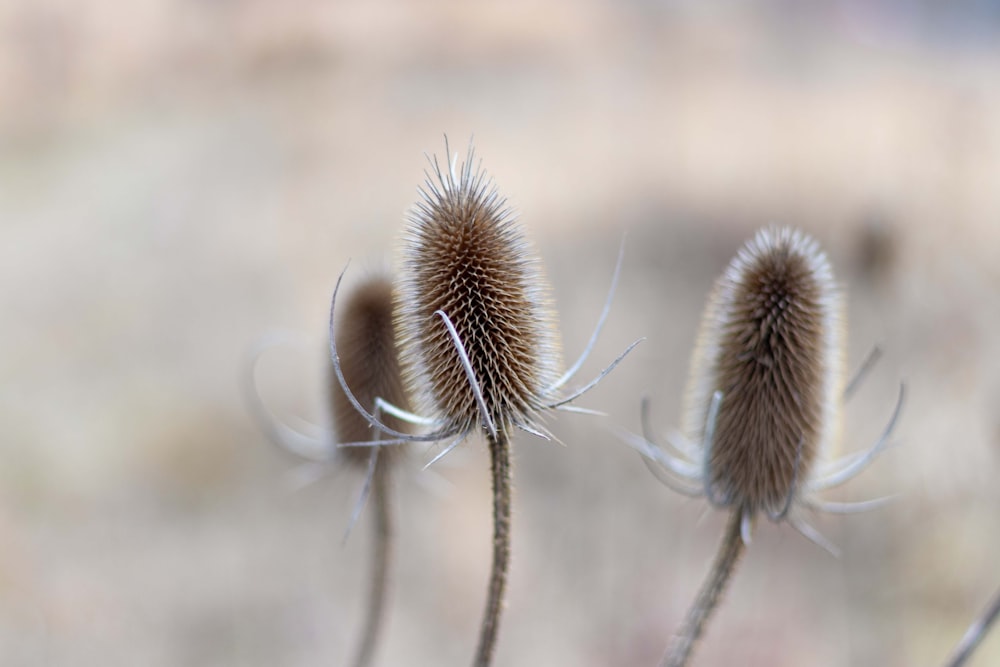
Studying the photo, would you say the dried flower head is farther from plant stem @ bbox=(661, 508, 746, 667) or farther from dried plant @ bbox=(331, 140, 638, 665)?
dried plant @ bbox=(331, 140, 638, 665)

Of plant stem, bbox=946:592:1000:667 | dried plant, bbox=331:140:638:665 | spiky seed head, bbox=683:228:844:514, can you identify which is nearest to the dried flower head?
spiky seed head, bbox=683:228:844:514

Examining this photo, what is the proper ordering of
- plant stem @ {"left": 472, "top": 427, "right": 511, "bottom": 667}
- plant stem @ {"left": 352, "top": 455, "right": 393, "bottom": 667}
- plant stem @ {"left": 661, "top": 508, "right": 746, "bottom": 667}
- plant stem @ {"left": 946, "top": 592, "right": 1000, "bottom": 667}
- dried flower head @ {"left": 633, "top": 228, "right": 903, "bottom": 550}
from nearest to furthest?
plant stem @ {"left": 472, "top": 427, "right": 511, "bottom": 667} → plant stem @ {"left": 661, "top": 508, "right": 746, "bottom": 667} → plant stem @ {"left": 946, "top": 592, "right": 1000, "bottom": 667} → dried flower head @ {"left": 633, "top": 228, "right": 903, "bottom": 550} → plant stem @ {"left": 352, "top": 455, "right": 393, "bottom": 667}

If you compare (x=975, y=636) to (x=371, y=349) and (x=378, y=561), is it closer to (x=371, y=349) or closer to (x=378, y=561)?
(x=378, y=561)

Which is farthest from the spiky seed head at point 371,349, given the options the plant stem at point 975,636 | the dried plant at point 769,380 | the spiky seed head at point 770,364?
the plant stem at point 975,636

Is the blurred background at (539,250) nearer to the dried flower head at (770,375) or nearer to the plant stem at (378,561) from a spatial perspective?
the dried flower head at (770,375)

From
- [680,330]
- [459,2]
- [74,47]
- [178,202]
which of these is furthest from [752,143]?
[74,47]

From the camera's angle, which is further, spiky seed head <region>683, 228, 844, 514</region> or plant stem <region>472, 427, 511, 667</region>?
spiky seed head <region>683, 228, 844, 514</region>
